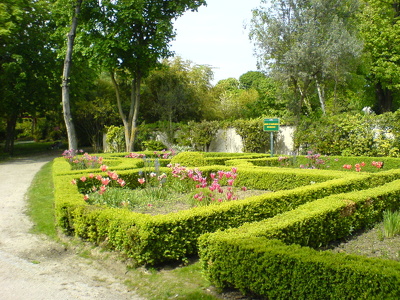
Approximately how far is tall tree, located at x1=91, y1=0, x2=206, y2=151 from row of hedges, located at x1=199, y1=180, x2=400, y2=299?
15539 mm

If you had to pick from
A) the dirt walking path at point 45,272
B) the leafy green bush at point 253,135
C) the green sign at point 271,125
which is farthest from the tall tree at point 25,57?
the dirt walking path at point 45,272

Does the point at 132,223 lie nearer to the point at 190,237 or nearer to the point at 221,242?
the point at 190,237

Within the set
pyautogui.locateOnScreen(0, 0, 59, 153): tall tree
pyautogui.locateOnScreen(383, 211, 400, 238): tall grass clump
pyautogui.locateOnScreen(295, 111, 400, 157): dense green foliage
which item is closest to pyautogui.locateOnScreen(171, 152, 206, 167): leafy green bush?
pyautogui.locateOnScreen(383, 211, 400, 238): tall grass clump

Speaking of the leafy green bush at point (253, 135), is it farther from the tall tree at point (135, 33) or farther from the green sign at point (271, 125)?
the tall tree at point (135, 33)

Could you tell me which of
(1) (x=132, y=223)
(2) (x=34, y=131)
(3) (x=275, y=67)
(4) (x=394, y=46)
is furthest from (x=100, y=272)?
(2) (x=34, y=131)

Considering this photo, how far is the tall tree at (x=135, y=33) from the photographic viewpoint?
17.9 meters

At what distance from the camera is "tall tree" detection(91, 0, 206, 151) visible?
17.9 meters

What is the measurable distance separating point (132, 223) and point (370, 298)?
277 centimetres

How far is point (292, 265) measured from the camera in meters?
3.05

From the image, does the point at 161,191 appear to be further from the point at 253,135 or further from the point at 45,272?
the point at 253,135

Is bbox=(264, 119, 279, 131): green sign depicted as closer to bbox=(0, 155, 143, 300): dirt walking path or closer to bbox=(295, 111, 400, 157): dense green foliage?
bbox=(295, 111, 400, 157): dense green foliage

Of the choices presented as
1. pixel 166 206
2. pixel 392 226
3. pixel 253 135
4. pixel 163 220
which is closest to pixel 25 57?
pixel 253 135

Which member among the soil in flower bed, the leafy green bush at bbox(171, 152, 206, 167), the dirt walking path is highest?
the leafy green bush at bbox(171, 152, 206, 167)

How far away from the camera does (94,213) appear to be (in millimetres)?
5055
